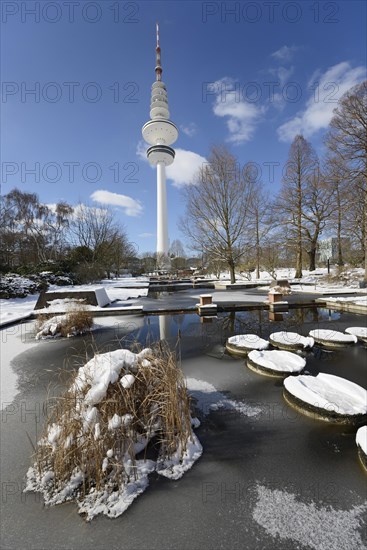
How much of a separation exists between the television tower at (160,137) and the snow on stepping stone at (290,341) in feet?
178

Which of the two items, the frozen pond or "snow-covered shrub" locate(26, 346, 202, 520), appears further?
"snow-covered shrub" locate(26, 346, 202, 520)

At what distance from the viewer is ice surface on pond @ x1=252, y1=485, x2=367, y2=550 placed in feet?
5.89

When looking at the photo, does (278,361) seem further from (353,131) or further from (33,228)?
(33,228)

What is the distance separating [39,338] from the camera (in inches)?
294

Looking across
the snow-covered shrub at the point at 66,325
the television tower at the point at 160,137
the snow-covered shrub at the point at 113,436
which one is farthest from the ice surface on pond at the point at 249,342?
the television tower at the point at 160,137

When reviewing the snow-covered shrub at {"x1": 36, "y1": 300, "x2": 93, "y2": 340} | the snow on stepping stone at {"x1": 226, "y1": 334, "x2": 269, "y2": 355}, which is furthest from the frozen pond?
the snow-covered shrub at {"x1": 36, "y1": 300, "x2": 93, "y2": 340}

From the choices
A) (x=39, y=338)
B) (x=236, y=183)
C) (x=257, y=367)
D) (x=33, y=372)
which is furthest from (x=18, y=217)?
(x=257, y=367)

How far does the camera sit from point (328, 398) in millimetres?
3504

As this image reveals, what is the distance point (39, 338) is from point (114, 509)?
664cm

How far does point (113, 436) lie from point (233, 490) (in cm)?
125

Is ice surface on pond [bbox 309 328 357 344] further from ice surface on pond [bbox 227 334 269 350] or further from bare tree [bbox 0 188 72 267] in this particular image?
bare tree [bbox 0 188 72 267]

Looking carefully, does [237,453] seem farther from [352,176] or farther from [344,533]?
[352,176]

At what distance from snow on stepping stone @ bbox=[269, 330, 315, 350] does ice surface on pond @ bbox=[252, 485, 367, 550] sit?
13.2 feet

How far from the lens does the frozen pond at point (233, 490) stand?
1852mm
